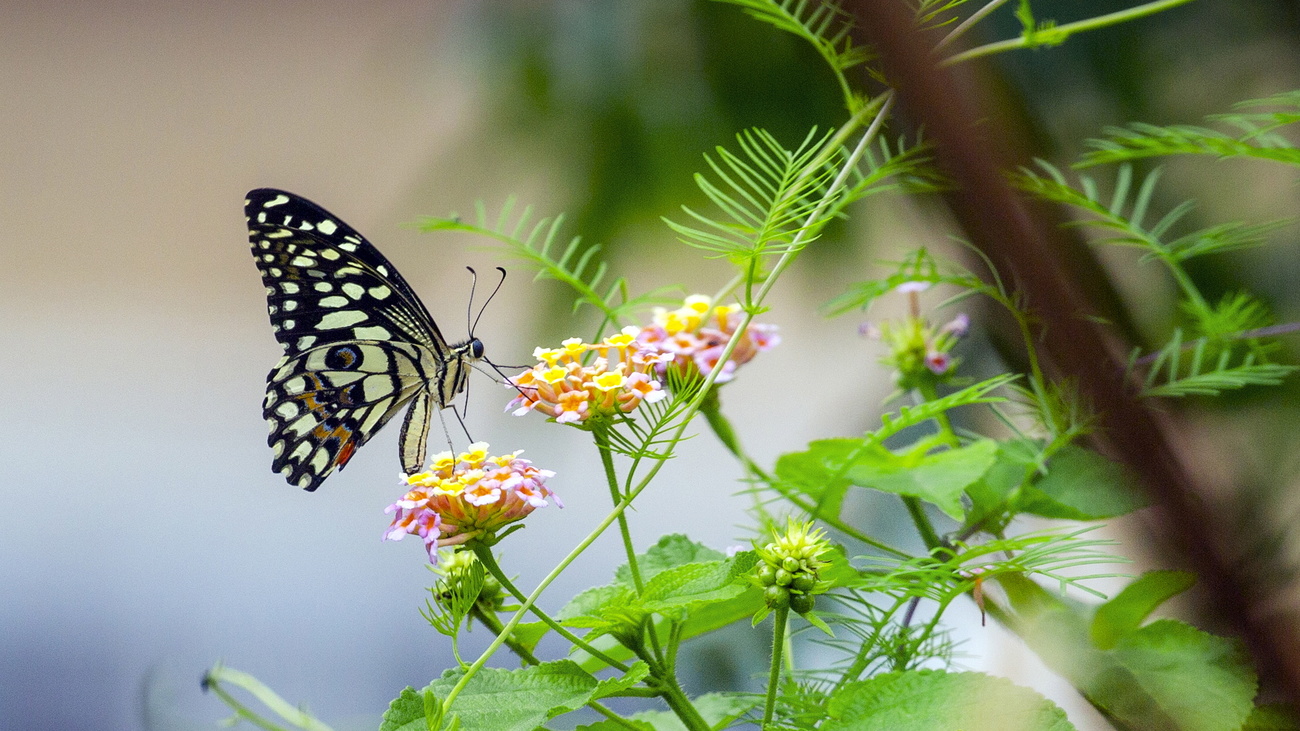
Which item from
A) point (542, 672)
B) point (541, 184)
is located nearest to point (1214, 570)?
point (542, 672)

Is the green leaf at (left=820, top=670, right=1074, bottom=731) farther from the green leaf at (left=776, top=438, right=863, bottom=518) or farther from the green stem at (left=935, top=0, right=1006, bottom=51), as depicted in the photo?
the green stem at (left=935, top=0, right=1006, bottom=51)

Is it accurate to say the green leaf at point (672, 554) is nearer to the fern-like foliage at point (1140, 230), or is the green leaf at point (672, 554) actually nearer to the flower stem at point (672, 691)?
the flower stem at point (672, 691)

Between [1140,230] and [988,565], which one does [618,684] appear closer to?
[988,565]

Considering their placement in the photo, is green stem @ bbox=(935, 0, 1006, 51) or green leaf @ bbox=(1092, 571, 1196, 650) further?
green leaf @ bbox=(1092, 571, 1196, 650)

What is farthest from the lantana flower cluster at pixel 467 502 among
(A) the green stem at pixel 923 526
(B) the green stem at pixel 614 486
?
(A) the green stem at pixel 923 526

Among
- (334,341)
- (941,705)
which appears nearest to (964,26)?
(941,705)

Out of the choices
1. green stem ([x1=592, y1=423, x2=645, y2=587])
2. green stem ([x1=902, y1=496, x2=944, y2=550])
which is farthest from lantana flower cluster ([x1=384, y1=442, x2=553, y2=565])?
green stem ([x1=902, y1=496, x2=944, y2=550])

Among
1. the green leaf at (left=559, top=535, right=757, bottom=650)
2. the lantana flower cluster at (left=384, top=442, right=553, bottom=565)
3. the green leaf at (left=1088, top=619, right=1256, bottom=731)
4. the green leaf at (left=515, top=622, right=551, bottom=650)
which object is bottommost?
the green leaf at (left=1088, top=619, right=1256, bottom=731)
